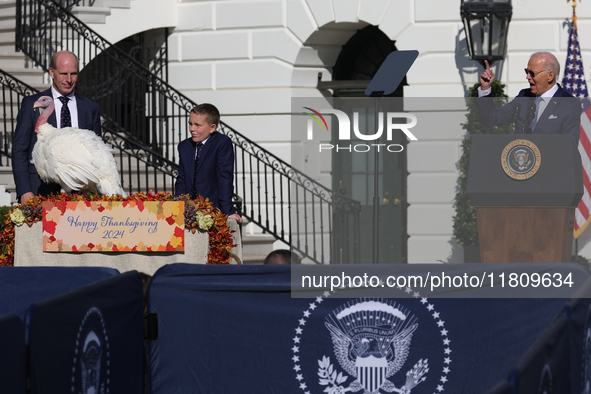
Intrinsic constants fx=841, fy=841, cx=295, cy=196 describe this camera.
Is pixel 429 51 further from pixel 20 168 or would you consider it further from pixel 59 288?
pixel 59 288

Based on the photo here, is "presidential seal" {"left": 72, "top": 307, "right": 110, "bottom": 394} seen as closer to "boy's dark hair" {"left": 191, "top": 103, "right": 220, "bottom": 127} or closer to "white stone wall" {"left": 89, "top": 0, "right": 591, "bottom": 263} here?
"boy's dark hair" {"left": 191, "top": 103, "right": 220, "bottom": 127}

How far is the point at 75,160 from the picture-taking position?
588cm

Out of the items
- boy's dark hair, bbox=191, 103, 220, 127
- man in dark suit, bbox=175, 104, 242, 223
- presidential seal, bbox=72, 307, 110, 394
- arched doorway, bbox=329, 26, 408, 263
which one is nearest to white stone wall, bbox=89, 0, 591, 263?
arched doorway, bbox=329, 26, 408, 263

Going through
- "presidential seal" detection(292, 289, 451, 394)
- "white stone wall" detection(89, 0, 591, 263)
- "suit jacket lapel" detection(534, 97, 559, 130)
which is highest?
"white stone wall" detection(89, 0, 591, 263)

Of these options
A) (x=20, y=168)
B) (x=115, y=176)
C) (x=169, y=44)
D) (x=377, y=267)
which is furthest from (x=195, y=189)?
(x=169, y=44)

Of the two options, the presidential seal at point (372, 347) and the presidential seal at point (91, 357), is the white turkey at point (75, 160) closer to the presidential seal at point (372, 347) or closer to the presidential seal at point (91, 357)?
Answer: the presidential seal at point (91, 357)

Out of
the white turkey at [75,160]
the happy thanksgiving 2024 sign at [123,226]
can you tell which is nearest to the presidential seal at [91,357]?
the happy thanksgiving 2024 sign at [123,226]

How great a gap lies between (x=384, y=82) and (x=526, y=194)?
4014mm

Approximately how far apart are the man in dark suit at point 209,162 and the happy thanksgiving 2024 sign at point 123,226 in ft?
3.40

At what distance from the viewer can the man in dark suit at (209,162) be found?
671cm

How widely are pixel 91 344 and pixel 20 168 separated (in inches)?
115

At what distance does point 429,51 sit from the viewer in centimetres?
1205

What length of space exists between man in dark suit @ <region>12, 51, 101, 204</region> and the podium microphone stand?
263 centimetres

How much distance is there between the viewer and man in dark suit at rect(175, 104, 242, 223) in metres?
6.71
